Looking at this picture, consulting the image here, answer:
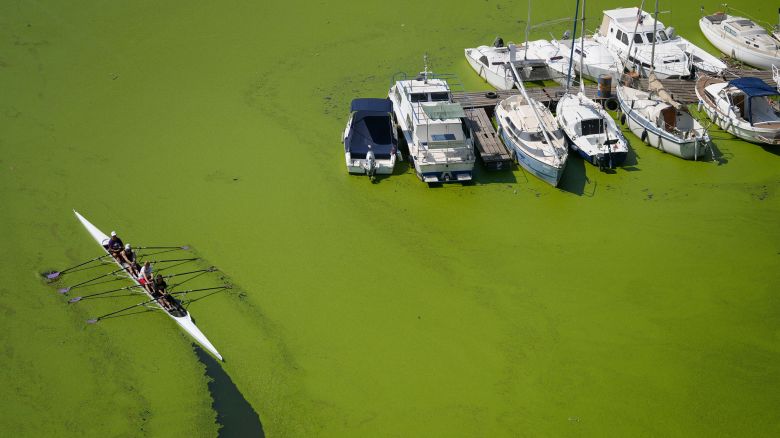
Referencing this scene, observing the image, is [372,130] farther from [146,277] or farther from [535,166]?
[146,277]

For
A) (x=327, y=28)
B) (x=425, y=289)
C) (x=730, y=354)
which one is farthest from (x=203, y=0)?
(x=730, y=354)

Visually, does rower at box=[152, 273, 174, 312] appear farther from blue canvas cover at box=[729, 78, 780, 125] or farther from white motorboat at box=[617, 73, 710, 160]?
blue canvas cover at box=[729, 78, 780, 125]

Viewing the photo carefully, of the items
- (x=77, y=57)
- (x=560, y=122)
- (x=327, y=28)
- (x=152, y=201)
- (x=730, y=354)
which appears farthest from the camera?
(x=327, y=28)

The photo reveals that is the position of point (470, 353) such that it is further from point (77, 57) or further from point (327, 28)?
point (77, 57)

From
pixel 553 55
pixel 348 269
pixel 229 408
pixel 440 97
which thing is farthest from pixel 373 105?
pixel 229 408

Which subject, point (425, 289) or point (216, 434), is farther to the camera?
point (425, 289)

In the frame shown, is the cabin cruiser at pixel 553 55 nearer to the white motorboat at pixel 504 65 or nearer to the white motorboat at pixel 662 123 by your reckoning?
the white motorboat at pixel 504 65
